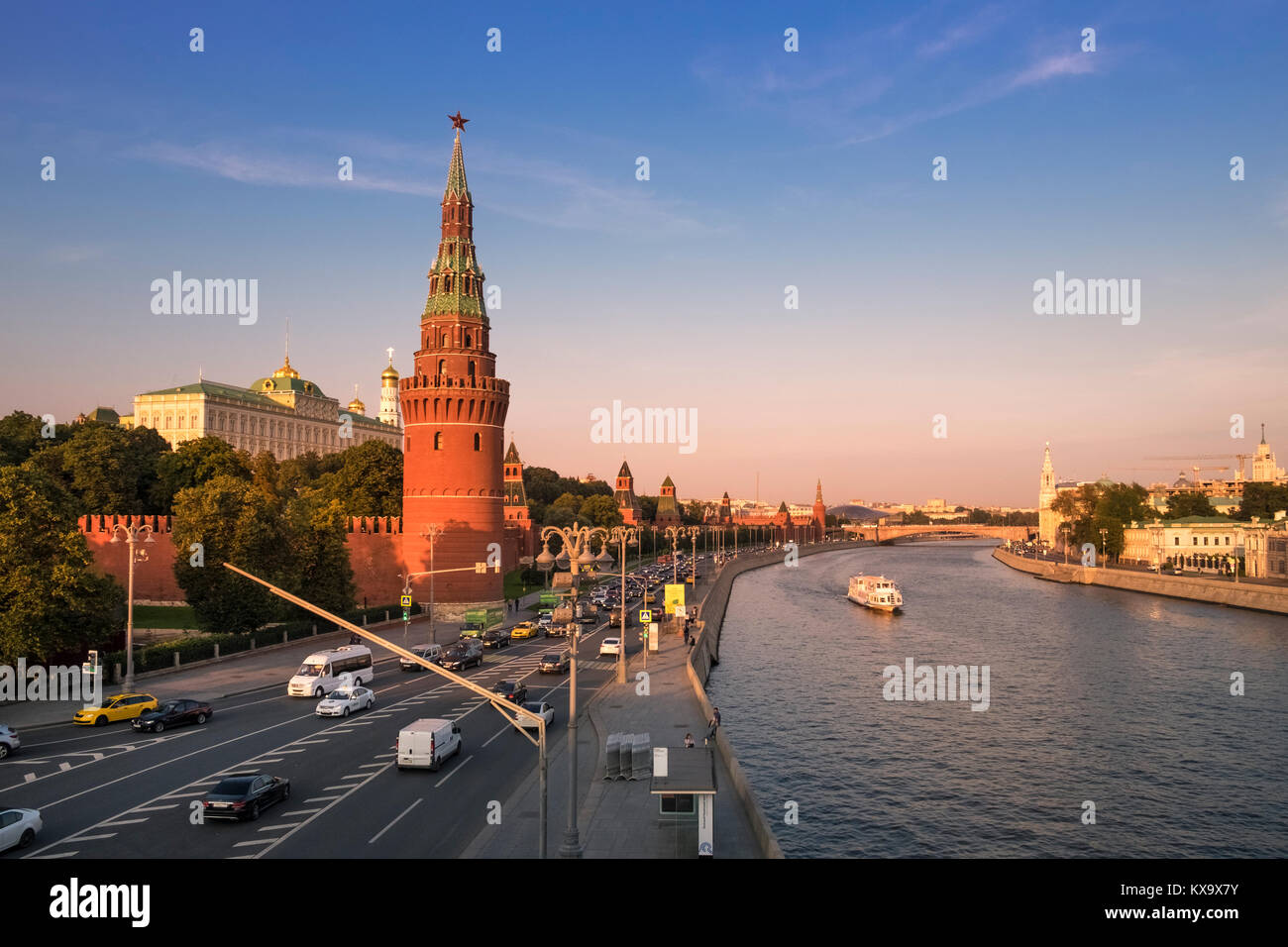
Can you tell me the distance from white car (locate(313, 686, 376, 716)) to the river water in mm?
15290

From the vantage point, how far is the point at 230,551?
2082 inches

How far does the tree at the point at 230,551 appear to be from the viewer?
5088cm

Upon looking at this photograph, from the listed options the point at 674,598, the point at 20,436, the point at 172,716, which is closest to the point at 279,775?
the point at 172,716

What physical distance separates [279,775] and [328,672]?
14.5m

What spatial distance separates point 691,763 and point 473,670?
2588cm

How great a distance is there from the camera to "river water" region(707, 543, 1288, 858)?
28.3 metres

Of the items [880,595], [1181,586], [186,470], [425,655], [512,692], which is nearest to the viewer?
[512,692]

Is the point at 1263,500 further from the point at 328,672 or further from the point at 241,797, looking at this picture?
the point at 241,797

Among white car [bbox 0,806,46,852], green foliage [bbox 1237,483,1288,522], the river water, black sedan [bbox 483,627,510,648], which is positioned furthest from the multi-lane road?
green foliage [bbox 1237,483,1288,522]

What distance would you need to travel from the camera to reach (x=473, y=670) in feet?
148

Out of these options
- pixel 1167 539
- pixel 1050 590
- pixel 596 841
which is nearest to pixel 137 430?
pixel 596 841

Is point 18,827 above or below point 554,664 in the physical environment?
above
